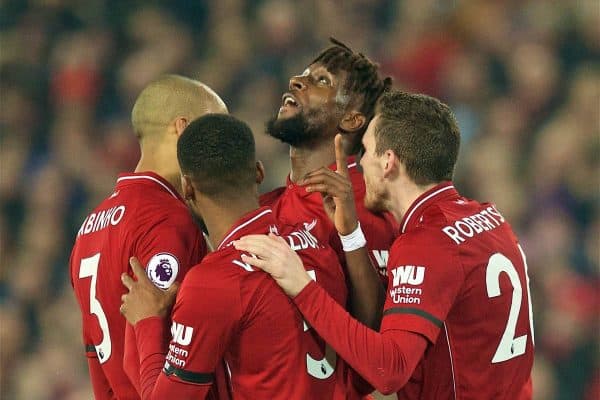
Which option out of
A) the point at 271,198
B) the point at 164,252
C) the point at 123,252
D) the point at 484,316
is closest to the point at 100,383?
the point at 123,252

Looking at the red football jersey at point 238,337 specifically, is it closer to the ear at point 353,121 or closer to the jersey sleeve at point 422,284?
the jersey sleeve at point 422,284

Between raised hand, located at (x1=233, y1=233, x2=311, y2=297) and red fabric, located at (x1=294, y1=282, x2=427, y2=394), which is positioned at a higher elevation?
raised hand, located at (x1=233, y1=233, x2=311, y2=297)

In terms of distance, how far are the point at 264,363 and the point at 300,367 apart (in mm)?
Result: 109

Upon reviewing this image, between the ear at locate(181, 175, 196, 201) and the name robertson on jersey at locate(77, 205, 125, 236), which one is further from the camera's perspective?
the name robertson on jersey at locate(77, 205, 125, 236)

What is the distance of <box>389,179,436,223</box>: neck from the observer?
338cm

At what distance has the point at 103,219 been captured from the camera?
3600 mm

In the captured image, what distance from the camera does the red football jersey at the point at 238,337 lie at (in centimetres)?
298

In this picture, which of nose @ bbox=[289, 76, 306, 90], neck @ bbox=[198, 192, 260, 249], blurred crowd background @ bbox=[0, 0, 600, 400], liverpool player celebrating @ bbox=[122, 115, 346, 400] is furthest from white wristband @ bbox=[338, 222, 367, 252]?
blurred crowd background @ bbox=[0, 0, 600, 400]

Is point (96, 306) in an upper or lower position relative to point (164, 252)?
lower

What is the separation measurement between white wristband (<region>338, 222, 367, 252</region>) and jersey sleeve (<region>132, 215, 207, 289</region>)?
0.47 m

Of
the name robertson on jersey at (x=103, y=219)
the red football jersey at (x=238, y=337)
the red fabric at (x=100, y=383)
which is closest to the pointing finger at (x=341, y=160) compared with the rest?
the red football jersey at (x=238, y=337)

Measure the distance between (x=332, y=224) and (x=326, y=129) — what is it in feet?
1.31

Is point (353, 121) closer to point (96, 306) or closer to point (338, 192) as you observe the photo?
point (338, 192)

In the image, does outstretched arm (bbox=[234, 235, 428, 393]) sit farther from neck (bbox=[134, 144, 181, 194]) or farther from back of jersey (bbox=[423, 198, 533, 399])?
neck (bbox=[134, 144, 181, 194])
